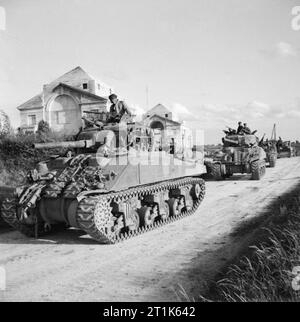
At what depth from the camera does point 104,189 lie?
28.3 ft

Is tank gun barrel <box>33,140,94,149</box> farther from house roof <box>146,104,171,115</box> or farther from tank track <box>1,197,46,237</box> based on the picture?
house roof <box>146,104,171,115</box>

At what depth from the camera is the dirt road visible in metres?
5.97

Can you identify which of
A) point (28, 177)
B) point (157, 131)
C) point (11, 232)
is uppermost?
point (157, 131)

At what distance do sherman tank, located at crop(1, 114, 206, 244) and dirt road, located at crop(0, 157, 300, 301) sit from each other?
1.57 feet

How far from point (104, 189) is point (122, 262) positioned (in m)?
1.83

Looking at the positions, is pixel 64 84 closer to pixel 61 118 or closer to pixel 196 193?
pixel 61 118

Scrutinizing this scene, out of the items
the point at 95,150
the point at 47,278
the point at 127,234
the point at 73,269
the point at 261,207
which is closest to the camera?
the point at 47,278

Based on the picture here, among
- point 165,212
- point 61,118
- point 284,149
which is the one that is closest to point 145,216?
Result: point 165,212

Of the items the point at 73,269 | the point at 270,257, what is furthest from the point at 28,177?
the point at 270,257

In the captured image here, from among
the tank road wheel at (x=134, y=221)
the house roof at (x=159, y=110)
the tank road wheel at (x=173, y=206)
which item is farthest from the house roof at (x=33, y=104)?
the tank road wheel at (x=134, y=221)

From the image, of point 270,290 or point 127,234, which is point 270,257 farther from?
point 127,234
